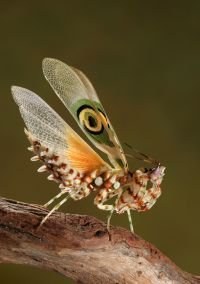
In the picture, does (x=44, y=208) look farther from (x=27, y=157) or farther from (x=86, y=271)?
(x=27, y=157)

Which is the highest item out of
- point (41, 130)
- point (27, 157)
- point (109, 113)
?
point (109, 113)

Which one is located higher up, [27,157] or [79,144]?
[27,157]

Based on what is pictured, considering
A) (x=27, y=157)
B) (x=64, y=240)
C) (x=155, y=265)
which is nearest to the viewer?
(x=64, y=240)

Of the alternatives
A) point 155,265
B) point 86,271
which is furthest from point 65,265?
point 155,265

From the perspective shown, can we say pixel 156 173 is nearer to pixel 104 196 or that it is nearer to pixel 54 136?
pixel 104 196

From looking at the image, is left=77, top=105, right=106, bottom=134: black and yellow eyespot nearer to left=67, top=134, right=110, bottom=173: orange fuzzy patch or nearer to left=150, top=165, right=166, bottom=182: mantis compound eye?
left=67, top=134, right=110, bottom=173: orange fuzzy patch
